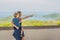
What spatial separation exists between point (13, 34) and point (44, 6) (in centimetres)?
84

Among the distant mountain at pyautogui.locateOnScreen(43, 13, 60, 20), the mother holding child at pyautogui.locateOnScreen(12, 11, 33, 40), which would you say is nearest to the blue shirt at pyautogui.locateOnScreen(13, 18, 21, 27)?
the mother holding child at pyautogui.locateOnScreen(12, 11, 33, 40)

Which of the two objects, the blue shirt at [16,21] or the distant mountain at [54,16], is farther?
the distant mountain at [54,16]

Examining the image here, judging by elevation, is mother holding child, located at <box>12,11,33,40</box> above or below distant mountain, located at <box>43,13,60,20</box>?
below

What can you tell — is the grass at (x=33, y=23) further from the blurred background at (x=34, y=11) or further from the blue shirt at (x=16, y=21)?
the blue shirt at (x=16, y=21)

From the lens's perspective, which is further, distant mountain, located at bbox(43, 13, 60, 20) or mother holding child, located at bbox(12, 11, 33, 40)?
distant mountain, located at bbox(43, 13, 60, 20)

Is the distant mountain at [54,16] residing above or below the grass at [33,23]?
above

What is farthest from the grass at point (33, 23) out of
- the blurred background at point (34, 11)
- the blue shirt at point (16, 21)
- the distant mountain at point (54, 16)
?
the blue shirt at point (16, 21)

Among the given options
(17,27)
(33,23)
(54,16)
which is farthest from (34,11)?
(17,27)

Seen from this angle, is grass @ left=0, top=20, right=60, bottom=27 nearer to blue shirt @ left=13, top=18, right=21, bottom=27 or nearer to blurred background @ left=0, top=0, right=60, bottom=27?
blurred background @ left=0, top=0, right=60, bottom=27

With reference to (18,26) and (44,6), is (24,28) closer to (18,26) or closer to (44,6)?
(18,26)

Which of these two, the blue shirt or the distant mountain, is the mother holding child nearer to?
the blue shirt

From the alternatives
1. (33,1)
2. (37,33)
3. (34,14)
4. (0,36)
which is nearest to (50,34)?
(37,33)

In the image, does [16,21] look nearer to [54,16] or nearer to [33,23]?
[33,23]

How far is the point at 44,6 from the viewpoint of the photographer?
11.9 ft
